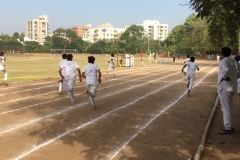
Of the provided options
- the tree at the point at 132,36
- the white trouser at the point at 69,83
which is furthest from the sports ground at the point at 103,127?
the tree at the point at 132,36

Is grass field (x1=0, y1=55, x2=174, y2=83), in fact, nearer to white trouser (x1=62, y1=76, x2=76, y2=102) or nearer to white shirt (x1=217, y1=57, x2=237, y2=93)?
white trouser (x1=62, y1=76, x2=76, y2=102)

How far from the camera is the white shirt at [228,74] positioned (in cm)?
741

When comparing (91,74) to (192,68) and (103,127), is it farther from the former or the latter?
(192,68)

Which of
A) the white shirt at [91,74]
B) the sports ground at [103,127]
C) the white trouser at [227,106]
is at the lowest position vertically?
the sports ground at [103,127]

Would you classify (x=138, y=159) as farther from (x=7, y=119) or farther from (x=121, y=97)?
(x=121, y=97)

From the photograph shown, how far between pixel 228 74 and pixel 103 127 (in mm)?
3162

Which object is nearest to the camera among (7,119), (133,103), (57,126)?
(57,126)

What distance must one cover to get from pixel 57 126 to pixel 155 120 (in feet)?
8.61

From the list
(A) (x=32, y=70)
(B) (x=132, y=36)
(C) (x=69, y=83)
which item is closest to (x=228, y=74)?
(C) (x=69, y=83)

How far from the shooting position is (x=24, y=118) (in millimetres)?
9117

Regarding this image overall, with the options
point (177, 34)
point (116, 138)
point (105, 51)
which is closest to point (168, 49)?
point (177, 34)

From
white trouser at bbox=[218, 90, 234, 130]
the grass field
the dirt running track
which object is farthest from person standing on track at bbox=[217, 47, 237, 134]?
the grass field

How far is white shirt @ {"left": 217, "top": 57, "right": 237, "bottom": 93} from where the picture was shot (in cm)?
741

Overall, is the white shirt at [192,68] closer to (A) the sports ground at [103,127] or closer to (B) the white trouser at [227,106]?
(A) the sports ground at [103,127]
